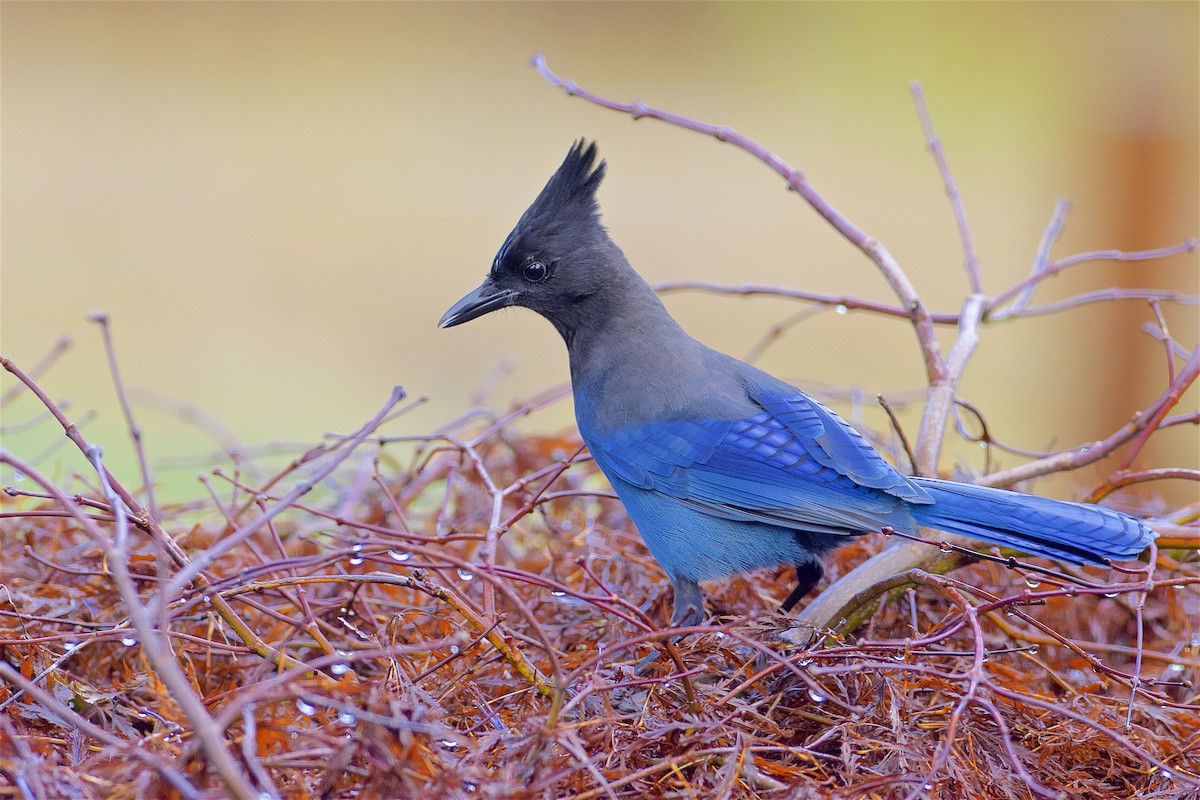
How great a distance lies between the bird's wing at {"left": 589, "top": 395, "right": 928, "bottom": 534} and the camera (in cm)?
168

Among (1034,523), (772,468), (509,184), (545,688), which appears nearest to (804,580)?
(772,468)

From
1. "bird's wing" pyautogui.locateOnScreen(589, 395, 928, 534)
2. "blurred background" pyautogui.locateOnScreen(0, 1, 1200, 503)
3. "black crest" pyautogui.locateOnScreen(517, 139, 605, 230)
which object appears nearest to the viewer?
"bird's wing" pyautogui.locateOnScreen(589, 395, 928, 534)

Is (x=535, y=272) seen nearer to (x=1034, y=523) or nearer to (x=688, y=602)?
(x=688, y=602)

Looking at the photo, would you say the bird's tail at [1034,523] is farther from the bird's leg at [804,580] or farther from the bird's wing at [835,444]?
the bird's leg at [804,580]

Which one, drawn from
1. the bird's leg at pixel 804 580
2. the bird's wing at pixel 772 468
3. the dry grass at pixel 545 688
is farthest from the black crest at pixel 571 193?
the bird's leg at pixel 804 580

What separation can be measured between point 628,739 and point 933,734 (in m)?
0.33

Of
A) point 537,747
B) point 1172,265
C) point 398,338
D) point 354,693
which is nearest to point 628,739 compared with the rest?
point 537,747

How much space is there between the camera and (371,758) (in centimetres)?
88

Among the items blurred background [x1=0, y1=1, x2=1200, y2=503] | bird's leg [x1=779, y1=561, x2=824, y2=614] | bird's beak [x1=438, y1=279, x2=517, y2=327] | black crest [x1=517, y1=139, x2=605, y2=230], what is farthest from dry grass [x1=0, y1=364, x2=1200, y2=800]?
blurred background [x1=0, y1=1, x2=1200, y2=503]

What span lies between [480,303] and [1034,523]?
109 centimetres

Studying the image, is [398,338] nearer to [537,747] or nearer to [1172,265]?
[1172,265]

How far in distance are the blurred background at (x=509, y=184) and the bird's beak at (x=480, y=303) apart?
282 cm

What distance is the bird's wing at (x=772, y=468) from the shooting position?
1.68 metres

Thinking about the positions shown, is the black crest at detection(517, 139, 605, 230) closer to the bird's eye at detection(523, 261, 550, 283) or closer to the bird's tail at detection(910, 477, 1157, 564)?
the bird's eye at detection(523, 261, 550, 283)
